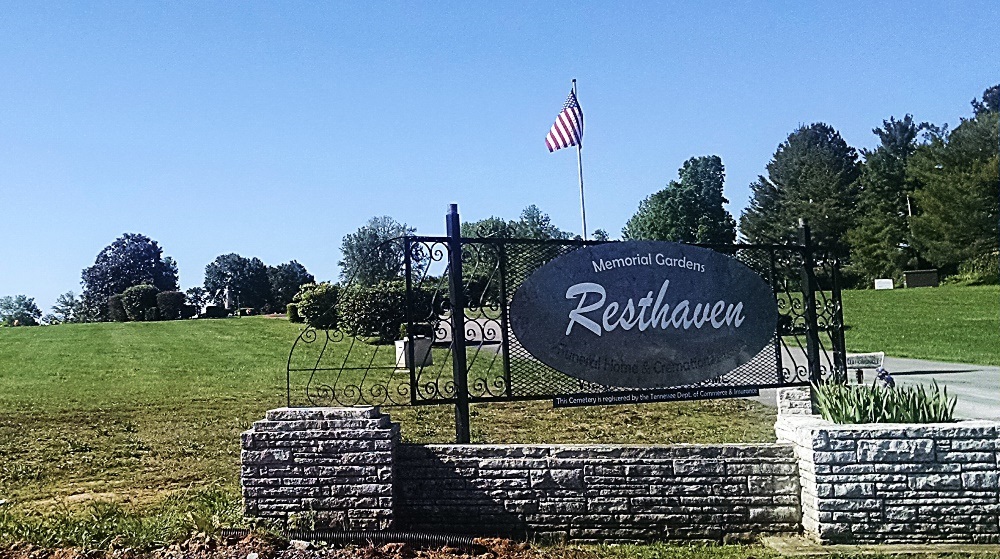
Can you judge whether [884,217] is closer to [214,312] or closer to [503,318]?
[214,312]

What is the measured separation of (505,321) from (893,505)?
2.82 meters

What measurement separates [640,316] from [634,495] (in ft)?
4.69

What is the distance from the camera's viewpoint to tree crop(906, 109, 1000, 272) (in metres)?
40.7

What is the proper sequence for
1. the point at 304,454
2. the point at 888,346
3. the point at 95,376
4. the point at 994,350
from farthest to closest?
the point at 888,346 < the point at 994,350 < the point at 95,376 < the point at 304,454

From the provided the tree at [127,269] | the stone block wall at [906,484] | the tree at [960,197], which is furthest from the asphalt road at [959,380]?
the tree at [127,269]

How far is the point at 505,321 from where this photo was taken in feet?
20.0

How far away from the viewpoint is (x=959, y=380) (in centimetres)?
1332

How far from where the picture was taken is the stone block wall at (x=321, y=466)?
534 centimetres

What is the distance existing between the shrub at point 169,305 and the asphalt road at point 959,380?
31.1m

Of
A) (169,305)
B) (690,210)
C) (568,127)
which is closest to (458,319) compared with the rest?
(568,127)

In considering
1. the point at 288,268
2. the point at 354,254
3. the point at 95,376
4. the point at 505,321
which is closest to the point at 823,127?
the point at 354,254

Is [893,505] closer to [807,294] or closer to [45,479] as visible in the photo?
[807,294]

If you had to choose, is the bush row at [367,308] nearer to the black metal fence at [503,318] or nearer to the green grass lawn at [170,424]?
the black metal fence at [503,318]

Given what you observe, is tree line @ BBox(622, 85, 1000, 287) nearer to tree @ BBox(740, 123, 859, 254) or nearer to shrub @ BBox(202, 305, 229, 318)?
tree @ BBox(740, 123, 859, 254)
